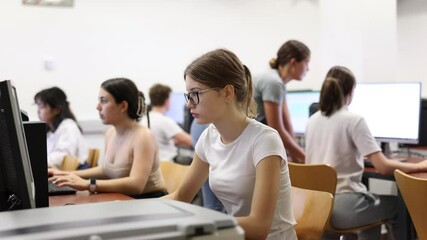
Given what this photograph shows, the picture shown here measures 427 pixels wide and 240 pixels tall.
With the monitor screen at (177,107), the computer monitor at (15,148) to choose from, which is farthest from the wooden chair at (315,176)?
the monitor screen at (177,107)

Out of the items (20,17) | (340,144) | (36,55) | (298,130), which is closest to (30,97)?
(36,55)

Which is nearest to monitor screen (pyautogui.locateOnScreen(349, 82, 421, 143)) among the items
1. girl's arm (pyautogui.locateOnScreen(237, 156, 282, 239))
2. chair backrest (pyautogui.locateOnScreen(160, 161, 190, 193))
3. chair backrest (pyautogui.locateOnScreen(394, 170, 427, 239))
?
chair backrest (pyautogui.locateOnScreen(394, 170, 427, 239))

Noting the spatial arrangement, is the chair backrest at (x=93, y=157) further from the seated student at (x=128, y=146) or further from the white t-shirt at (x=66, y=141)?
the seated student at (x=128, y=146)

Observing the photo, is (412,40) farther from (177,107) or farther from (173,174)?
(173,174)

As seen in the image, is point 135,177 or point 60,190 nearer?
point 60,190

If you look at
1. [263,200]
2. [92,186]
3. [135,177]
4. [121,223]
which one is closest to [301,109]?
[135,177]

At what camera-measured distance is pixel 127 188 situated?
96.0 inches

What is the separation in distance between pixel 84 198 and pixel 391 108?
207cm

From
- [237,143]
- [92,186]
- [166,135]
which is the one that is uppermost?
[237,143]

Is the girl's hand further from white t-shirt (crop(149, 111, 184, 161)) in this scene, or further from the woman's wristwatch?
white t-shirt (crop(149, 111, 184, 161))

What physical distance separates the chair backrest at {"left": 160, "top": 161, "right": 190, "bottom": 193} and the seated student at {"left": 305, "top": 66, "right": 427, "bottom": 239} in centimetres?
75

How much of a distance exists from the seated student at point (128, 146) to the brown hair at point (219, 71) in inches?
33.7

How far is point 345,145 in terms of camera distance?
9.65 feet

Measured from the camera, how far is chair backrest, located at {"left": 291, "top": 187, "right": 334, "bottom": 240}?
2.01m
